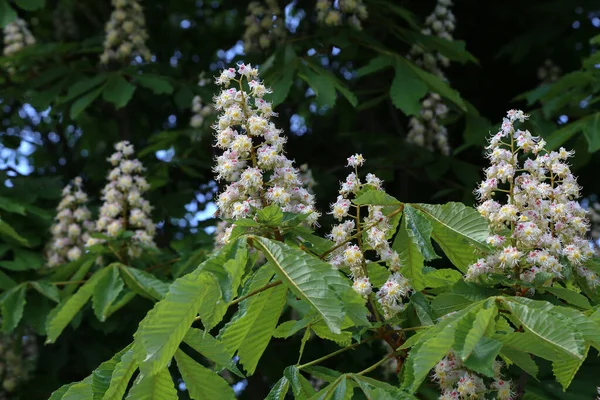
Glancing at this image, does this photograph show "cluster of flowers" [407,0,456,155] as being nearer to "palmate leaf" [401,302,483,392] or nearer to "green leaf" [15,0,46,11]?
"green leaf" [15,0,46,11]

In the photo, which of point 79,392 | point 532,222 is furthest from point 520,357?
point 79,392

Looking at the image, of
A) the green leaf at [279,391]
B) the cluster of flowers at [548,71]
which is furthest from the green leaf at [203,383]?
the cluster of flowers at [548,71]

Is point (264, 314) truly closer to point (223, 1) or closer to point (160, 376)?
point (160, 376)

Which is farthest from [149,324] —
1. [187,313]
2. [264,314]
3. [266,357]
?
[266,357]

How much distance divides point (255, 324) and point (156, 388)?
31cm

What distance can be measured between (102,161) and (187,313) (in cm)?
400

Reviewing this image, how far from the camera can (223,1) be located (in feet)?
19.4

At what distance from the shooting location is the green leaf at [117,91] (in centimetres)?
436

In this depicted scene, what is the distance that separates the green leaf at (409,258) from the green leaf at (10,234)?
7.77 ft

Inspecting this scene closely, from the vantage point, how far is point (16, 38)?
564 cm

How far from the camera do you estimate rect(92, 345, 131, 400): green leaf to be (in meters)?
1.93

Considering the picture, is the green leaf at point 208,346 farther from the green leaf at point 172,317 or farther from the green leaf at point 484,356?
the green leaf at point 484,356

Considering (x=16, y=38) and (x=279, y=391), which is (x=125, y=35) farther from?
(x=279, y=391)

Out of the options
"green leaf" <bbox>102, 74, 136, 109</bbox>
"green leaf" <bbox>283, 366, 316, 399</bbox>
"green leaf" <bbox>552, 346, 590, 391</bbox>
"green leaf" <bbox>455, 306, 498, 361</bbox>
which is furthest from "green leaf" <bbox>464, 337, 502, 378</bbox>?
"green leaf" <bbox>102, 74, 136, 109</bbox>
